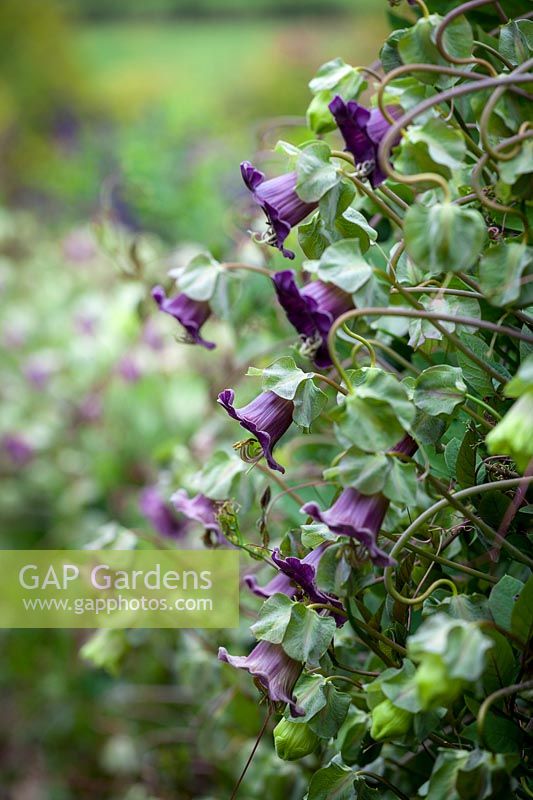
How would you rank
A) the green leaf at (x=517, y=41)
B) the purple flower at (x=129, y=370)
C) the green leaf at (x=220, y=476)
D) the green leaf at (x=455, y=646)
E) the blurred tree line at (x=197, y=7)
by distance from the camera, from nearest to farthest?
the green leaf at (x=455, y=646)
the green leaf at (x=517, y=41)
the green leaf at (x=220, y=476)
the purple flower at (x=129, y=370)
the blurred tree line at (x=197, y=7)

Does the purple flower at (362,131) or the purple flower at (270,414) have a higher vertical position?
the purple flower at (362,131)

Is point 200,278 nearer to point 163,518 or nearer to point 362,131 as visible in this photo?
point 362,131

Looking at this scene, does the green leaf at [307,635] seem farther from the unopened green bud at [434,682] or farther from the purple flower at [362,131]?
the purple flower at [362,131]

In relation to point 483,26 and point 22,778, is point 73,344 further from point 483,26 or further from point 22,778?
point 483,26

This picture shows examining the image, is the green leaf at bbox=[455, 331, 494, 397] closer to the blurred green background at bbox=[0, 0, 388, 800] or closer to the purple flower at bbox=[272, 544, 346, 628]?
the purple flower at bbox=[272, 544, 346, 628]

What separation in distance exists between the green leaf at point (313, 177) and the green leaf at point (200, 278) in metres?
0.12

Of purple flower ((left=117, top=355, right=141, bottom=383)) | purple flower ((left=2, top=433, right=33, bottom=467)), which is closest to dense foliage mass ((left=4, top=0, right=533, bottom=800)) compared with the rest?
purple flower ((left=117, top=355, right=141, bottom=383))

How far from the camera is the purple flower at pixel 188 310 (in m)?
0.45

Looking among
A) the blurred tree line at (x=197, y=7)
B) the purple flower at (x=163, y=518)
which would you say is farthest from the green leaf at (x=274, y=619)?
the blurred tree line at (x=197, y=7)

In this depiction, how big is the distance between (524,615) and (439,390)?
0.33 ft

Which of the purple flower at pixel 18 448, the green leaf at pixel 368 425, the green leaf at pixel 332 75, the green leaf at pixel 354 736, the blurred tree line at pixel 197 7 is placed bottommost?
the blurred tree line at pixel 197 7

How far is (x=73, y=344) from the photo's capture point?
1.30 metres

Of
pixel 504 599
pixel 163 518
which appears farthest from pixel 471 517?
pixel 163 518

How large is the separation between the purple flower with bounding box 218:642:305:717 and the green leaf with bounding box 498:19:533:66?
281 millimetres
